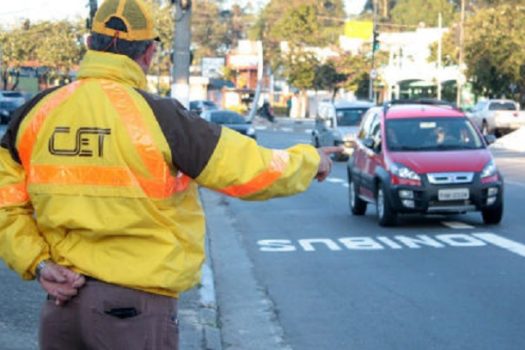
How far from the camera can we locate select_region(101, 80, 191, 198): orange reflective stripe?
3691mm

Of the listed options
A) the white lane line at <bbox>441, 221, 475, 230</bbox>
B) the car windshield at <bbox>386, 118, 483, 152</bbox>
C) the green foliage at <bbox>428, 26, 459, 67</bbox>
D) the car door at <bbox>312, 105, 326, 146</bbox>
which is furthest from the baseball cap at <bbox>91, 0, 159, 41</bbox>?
the green foliage at <bbox>428, 26, 459, 67</bbox>

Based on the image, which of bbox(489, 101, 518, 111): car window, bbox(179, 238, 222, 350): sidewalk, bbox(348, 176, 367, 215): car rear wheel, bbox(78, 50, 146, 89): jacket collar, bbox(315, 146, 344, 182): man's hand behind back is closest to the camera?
bbox(78, 50, 146, 89): jacket collar

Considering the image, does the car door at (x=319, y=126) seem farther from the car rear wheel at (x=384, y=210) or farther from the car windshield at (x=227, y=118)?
the car rear wheel at (x=384, y=210)

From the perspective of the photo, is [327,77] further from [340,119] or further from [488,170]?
[488,170]

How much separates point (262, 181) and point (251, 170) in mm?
55

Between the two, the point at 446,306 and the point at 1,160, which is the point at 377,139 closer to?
the point at 446,306

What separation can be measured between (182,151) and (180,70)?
1379 centimetres

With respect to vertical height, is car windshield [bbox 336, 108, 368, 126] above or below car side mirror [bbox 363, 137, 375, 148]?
below

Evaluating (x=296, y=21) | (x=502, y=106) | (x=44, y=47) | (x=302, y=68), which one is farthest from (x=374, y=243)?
(x=296, y=21)

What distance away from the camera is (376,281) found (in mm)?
11188

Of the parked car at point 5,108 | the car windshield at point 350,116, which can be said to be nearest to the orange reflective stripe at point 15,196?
the car windshield at point 350,116

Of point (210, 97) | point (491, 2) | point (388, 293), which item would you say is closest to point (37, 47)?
point (210, 97)

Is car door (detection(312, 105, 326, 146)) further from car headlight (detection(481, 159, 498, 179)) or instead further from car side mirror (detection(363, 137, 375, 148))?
car headlight (detection(481, 159, 498, 179))

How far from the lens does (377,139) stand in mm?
16781
